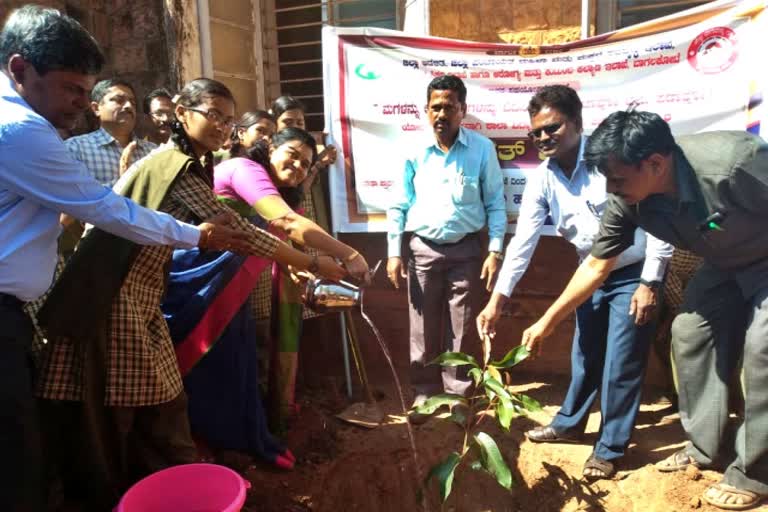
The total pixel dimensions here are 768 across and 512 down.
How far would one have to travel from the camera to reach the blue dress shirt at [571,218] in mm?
2658

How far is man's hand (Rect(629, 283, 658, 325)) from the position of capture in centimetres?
262

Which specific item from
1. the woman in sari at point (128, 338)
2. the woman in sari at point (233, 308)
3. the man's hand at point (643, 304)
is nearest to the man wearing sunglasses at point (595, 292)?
the man's hand at point (643, 304)

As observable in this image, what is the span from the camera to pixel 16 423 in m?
1.74

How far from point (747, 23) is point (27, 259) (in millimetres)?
3448

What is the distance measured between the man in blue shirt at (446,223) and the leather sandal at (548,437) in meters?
0.47

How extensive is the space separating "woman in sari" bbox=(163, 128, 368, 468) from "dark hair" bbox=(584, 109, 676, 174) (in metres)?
1.13

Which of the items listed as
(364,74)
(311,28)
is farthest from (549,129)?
(311,28)

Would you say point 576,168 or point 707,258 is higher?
point 576,168

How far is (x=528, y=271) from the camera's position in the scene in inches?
154

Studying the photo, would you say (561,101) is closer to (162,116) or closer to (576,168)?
(576,168)

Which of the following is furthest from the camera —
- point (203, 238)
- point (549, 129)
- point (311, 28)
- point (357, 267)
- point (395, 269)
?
point (311, 28)

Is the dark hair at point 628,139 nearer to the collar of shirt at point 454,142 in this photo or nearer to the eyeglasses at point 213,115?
the collar of shirt at point 454,142

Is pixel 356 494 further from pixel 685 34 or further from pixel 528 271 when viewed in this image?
pixel 685 34

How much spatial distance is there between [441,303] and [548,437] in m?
0.96
